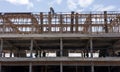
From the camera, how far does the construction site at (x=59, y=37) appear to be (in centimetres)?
3616

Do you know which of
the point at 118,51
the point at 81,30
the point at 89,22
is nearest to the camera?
the point at 89,22

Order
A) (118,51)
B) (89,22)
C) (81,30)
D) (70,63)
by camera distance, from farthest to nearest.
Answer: (118,51)
(81,30)
(89,22)
(70,63)

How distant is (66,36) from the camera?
3716cm

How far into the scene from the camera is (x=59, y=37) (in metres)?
37.5

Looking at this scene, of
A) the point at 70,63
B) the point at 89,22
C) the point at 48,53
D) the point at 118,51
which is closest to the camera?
the point at 70,63

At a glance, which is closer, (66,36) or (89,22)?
(66,36)

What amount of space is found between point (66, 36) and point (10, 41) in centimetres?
861

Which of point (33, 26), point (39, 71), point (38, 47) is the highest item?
point (33, 26)

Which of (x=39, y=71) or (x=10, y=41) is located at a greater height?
(x=10, y=41)

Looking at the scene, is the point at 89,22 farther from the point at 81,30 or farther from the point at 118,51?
the point at 118,51

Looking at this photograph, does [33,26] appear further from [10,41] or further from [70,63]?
[70,63]

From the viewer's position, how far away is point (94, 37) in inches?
1470

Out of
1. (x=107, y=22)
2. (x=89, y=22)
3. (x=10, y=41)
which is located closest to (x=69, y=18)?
(x=89, y=22)

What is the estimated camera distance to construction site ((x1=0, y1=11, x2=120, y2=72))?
36156 mm
